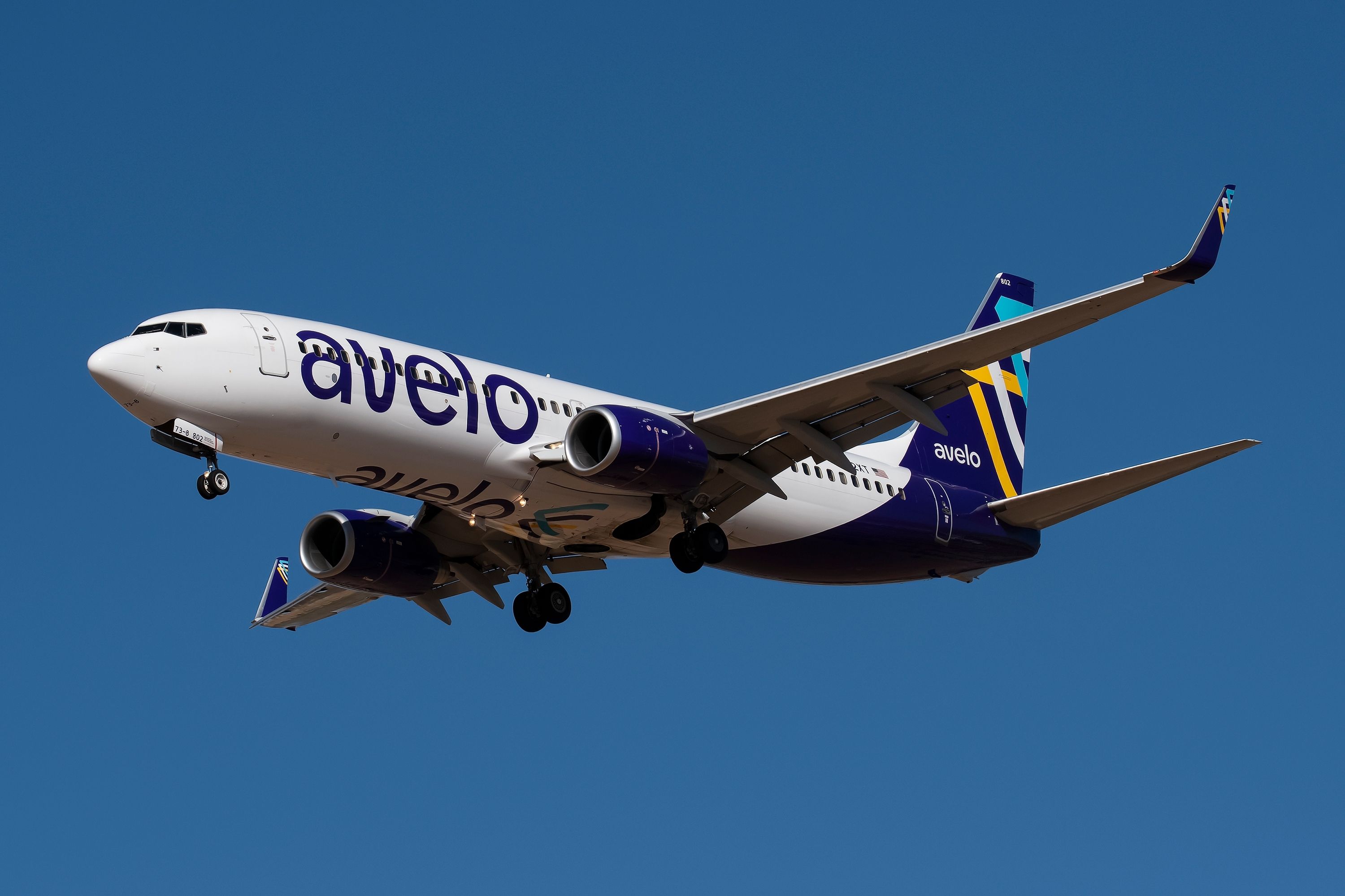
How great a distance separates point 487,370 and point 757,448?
561 centimetres

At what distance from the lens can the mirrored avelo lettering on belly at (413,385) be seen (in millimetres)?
28578

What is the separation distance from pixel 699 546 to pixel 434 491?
5.50m

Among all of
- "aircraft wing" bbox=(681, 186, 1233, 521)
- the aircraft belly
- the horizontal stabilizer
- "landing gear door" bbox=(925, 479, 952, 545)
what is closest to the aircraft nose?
"aircraft wing" bbox=(681, 186, 1233, 521)

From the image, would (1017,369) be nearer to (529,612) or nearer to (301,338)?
(529,612)

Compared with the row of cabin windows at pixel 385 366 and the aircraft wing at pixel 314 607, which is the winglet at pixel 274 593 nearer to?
the aircraft wing at pixel 314 607

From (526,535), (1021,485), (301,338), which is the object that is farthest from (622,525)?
(1021,485)

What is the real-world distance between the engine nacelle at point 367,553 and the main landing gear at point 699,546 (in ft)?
20.2

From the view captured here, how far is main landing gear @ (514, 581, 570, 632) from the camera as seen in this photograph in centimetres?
3519

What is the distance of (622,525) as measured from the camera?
1286 inches

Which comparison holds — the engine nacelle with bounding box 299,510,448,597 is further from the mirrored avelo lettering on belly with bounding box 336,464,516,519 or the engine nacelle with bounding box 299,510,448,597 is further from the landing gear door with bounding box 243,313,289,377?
the landing gear door with bounding box 243,313,289,377

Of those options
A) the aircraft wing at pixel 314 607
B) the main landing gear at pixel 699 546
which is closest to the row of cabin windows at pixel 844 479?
the main landing gear at pixel 699 546

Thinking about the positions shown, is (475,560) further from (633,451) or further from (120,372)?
(120,372)

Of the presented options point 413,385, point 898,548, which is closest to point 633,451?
point 413,385

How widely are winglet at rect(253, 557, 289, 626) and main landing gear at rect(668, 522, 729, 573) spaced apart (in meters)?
12.7
